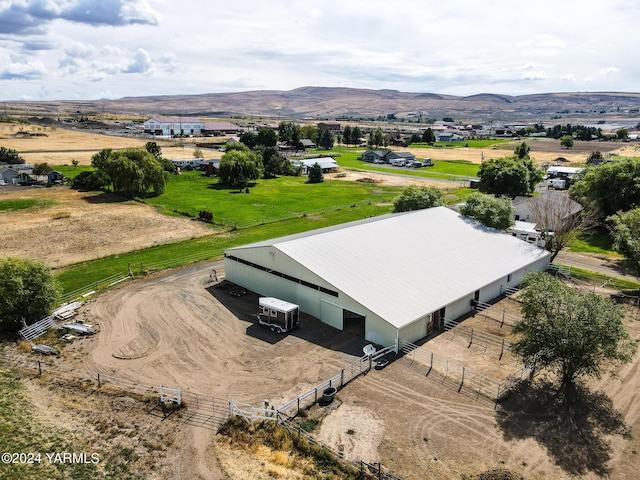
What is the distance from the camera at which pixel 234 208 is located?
2884 inches

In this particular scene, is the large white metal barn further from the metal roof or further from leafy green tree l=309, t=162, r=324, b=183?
leafy green tree l=309, t=162, r=324, b=183

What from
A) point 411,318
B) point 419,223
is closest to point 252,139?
point 419,223

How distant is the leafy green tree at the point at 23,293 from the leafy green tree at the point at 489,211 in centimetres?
4047

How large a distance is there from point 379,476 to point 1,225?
6233cm

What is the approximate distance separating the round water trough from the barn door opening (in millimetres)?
7214

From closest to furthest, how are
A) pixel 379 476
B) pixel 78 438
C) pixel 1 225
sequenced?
pixel 379 476
pixel 78 438
pixel 1 225

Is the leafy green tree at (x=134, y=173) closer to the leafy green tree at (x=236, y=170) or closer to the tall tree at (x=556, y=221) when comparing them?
the leafy green tree at (x=236, y=170)

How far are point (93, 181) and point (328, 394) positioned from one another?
77.3 meters

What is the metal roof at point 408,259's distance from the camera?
32094 mm

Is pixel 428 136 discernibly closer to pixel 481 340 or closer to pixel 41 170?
pixel 41 170

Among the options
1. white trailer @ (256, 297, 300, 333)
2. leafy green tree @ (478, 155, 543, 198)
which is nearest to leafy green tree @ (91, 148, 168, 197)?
white trailer @ (256, 297, 300, 333)

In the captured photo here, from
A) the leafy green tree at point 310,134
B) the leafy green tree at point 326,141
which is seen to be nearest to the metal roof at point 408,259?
the leafy green tree at point 326,141

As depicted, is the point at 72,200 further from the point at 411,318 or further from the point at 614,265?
the point at 614,265

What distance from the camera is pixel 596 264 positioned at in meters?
48.6
